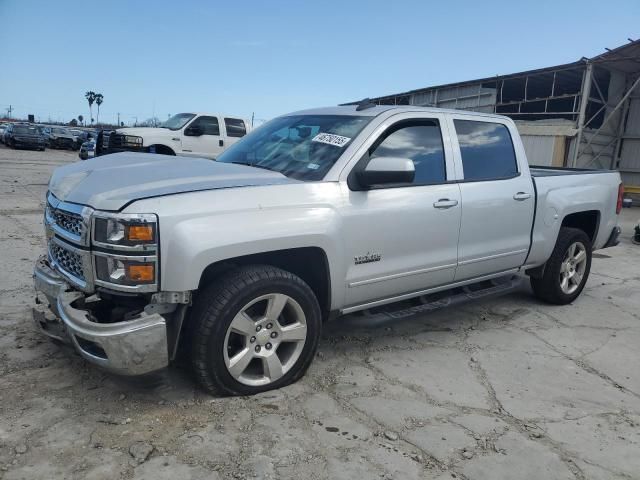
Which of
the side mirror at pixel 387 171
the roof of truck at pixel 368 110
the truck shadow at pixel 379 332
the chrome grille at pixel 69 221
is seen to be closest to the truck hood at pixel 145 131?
the roof of truck at pixel 368 110

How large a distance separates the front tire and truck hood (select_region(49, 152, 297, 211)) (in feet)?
1.82

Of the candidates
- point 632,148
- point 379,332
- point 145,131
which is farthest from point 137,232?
point 632,148

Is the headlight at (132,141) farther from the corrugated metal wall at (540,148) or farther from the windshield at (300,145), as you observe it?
the corrugated metal wall at (540,148)

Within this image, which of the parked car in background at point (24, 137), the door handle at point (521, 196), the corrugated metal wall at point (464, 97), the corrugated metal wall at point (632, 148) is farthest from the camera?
the parked car in background at point (24, 137)

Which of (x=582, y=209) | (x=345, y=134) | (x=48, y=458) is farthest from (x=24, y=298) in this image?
(x=582, y=209)

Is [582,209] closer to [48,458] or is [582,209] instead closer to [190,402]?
[190,402]

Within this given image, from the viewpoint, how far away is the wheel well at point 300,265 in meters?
3.06

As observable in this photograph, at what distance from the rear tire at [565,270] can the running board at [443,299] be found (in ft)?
1.16

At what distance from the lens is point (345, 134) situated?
142 inches

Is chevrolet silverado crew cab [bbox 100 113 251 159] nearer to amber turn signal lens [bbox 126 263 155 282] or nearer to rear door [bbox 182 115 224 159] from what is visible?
rear door [bbox 182 115 224 159]

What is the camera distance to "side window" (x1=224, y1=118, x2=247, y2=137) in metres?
13.8

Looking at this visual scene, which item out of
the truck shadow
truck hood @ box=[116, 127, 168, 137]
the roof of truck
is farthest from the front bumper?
truck hood @ box=[116, 127, 168, 137]

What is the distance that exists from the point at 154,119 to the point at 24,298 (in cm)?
5391

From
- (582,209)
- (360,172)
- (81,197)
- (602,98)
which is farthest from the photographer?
(602,98)
